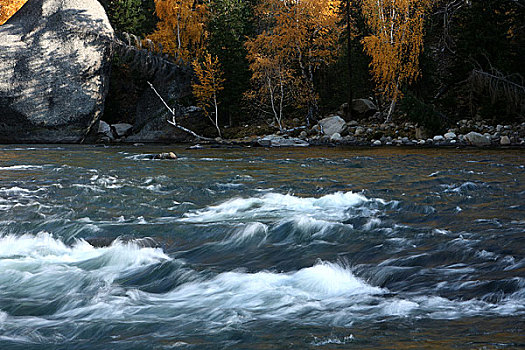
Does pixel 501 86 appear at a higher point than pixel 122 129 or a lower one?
higher

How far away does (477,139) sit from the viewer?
1784cm

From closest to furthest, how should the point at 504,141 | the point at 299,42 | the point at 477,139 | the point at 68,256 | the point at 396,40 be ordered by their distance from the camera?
the point at 68,256
the point at 504,141
the point at 477,139
the point at 396,40
the point at 299,42

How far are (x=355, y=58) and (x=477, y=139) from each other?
904cm

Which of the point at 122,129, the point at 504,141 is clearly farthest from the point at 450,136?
the point at 122,129

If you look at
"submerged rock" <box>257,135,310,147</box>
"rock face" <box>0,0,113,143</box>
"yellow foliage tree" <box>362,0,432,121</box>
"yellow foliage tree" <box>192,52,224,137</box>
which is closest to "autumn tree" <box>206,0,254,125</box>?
"yellow foliage tree" <box>192,52,224,137</box>

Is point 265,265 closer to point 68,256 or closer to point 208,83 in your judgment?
point 68,256

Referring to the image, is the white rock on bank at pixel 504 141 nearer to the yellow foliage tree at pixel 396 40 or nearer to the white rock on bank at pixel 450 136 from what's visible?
the white rock on bank at pixel 450 136

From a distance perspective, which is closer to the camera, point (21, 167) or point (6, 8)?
point (21, 167)

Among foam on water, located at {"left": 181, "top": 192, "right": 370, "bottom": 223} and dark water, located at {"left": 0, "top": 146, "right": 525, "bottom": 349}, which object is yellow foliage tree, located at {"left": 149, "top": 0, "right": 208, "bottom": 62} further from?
foam on water, located at {"left": 181, "top": 192, "right": 370, "bottom": 223}

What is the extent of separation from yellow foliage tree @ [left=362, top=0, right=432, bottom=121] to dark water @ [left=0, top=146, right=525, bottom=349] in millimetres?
13447

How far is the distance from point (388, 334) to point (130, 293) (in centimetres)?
209

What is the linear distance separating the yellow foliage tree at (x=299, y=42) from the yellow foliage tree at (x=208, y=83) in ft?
6.64

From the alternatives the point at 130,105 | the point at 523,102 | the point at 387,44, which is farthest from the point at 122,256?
the point at 130,105

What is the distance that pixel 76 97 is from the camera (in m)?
25.2
